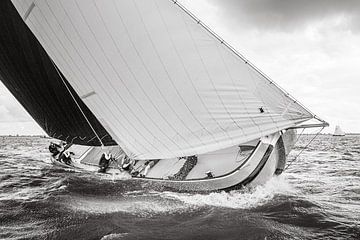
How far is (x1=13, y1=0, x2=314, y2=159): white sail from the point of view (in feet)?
28.2

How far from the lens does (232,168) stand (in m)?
11.4

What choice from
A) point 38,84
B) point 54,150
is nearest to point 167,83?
point 38,84

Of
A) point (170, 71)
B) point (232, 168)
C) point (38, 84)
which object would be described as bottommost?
point (232, 168)

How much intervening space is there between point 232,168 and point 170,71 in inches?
181

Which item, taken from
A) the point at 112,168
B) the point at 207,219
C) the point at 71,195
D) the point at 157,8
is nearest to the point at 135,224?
the point at 207,219

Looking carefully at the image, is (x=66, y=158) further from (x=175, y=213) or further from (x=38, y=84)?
(x=175, y=213)

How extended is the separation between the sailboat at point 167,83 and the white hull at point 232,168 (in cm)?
4

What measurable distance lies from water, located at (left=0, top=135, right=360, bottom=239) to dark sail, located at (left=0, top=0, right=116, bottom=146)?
3433 mm

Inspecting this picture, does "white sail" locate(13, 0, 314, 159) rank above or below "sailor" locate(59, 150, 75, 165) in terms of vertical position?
above

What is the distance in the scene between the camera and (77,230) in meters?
7.18

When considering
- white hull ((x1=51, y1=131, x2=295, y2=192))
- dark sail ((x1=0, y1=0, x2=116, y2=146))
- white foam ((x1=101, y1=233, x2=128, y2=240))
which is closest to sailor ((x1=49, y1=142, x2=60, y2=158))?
dark sail ((x1=0, y1=0, x2=116, y2=146))

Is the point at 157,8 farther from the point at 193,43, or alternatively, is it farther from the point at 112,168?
the point at 112,168

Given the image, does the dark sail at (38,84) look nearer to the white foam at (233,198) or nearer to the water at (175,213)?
the water at (175,213)

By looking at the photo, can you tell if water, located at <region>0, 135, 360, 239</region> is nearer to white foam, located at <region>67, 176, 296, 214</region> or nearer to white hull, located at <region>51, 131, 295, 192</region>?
white foam, located at <region>67, 176, 296, 214</region>
